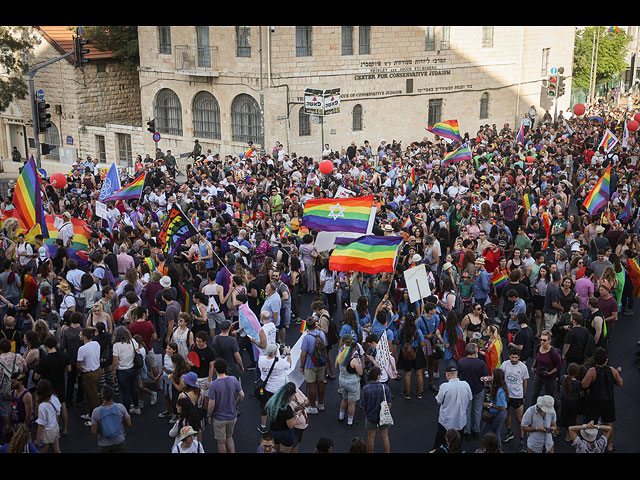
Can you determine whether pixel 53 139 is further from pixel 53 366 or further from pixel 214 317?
pixel 53 366

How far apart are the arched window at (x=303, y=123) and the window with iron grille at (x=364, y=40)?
162 inches

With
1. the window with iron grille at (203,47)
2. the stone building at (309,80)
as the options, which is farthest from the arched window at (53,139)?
the window with iron grille at (203,47)

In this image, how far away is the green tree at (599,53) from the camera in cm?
5356

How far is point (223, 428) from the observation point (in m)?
8.45

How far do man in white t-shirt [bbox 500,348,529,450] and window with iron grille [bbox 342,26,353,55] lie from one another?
26.6 m

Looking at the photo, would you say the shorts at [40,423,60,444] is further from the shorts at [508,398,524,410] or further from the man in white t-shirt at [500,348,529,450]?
the shorts at [508,398,524,410]

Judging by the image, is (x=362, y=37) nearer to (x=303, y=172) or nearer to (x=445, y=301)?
(x=303, y=172)

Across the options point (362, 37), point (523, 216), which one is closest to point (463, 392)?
point (523, 216)

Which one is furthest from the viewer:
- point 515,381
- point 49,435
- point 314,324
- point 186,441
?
point 314,324

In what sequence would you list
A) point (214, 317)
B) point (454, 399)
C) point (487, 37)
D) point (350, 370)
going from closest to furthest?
point (454, 399)
point (350, 370)
point (214, 317)
point (487, 37)

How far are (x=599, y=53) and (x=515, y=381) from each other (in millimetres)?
51906

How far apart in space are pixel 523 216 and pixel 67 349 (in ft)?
35.3

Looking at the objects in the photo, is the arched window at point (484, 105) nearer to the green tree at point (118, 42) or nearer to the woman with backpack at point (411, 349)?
the green tree at point (118, 42)

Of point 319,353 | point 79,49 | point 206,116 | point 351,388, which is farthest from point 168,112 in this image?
point 351,388
